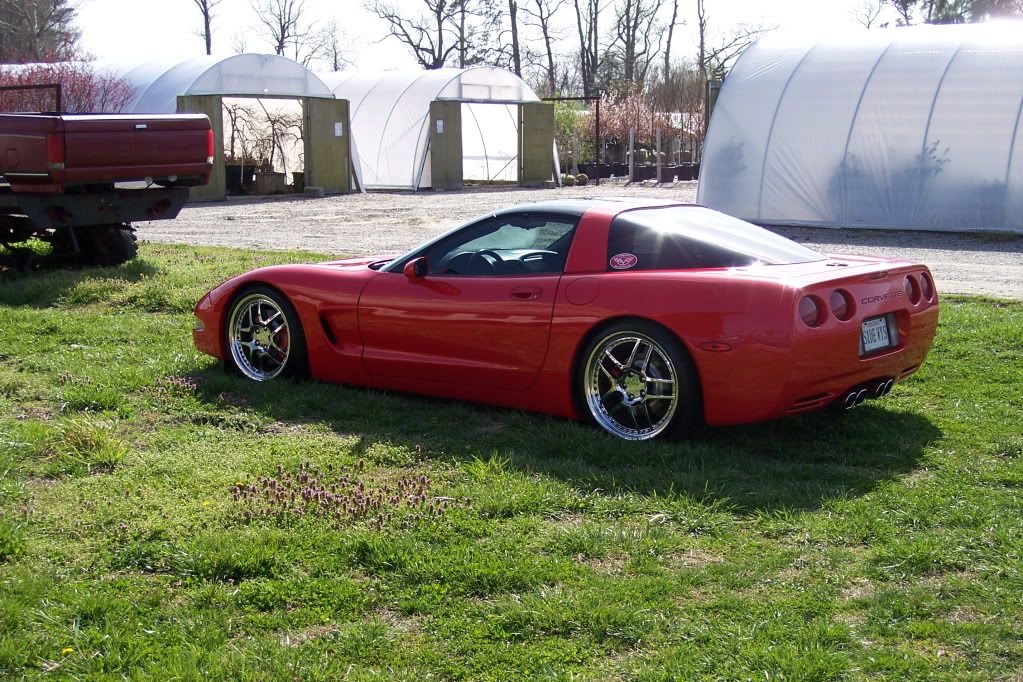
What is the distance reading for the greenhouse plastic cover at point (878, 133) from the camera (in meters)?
17.9


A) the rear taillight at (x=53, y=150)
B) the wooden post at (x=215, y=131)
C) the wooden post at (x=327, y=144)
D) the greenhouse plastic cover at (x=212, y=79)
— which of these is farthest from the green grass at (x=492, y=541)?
the wooden post at (x=327, y=144)

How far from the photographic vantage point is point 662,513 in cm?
482

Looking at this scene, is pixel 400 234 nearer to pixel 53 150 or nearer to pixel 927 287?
pixel 53 150

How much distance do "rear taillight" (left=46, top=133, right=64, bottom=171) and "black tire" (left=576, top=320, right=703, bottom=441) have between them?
7367 millimetres

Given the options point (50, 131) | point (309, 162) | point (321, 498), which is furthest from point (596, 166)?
point (321, 498)

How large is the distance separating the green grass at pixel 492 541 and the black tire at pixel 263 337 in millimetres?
284

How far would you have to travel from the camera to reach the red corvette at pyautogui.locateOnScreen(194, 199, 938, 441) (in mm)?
5605

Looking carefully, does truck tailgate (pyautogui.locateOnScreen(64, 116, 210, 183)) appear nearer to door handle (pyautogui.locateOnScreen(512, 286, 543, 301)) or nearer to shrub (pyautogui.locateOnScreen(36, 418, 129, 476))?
shrub (pyautogui.locateOnScreen(36, 418, 129, 476))

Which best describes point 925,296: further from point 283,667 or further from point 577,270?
point 283,667

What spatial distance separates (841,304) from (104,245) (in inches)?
373

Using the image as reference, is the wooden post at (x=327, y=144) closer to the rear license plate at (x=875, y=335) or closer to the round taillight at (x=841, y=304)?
the rear license plate at (x=875, y=335)

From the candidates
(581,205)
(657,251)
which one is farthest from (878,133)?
(657,251)

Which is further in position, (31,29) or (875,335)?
(31,29)

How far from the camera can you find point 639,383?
19.4 feet
